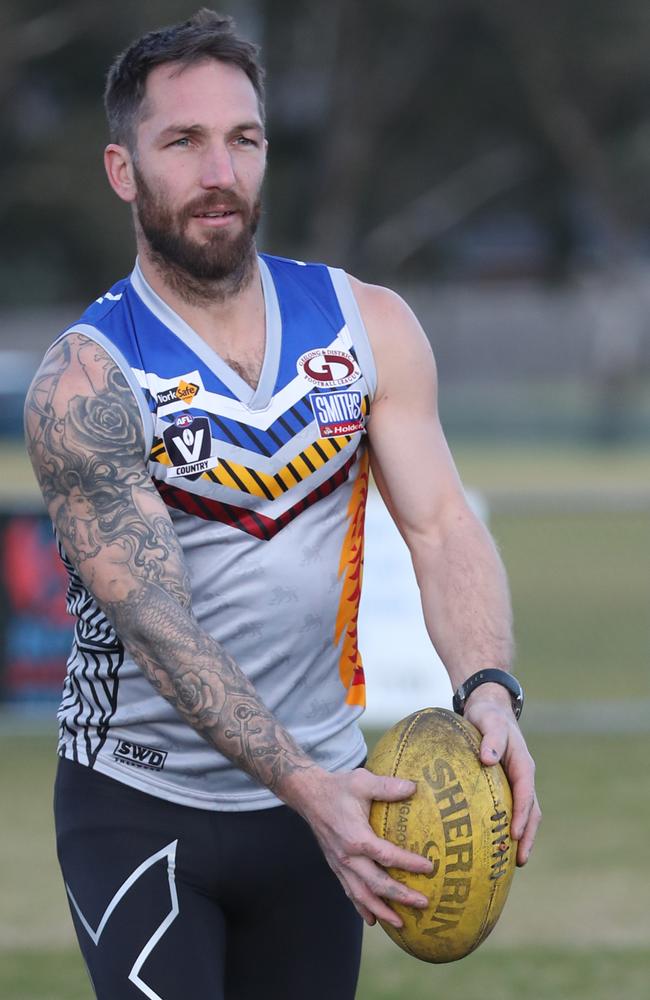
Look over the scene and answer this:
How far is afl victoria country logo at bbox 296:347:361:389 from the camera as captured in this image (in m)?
3.88

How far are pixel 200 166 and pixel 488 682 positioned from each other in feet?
4.33

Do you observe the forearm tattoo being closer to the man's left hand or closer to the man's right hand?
the man's right hand

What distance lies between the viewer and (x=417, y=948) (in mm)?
3488

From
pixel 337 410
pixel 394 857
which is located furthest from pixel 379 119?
pixel 394 857

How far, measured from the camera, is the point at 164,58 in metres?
3.80

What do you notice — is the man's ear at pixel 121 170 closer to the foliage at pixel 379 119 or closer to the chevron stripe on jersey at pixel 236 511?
the chevron stripe on jersey at pixel 236 511

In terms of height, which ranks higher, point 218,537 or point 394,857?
point 218,537

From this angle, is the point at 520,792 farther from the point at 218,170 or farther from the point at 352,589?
the point at 218,170

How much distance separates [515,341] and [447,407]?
43.7ft

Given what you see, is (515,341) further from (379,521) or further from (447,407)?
(379,521)

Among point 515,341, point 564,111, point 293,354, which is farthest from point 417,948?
point 515,341

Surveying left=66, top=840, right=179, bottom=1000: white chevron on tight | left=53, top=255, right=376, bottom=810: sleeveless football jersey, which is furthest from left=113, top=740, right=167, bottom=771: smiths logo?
left=66, top=840, right=179, bottom=1000: white chevron on tight

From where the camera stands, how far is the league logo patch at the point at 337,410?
12.6 feet

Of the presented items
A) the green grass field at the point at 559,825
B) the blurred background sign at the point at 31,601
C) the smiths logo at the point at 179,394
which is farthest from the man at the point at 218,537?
the blurred background sign at the point at 31,601
